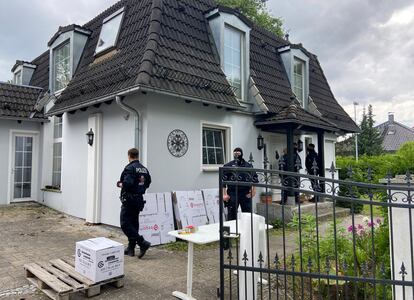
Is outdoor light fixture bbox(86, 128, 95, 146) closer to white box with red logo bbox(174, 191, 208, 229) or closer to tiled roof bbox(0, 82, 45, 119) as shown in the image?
white box with red logo bbox(174, 191, 208, 229)

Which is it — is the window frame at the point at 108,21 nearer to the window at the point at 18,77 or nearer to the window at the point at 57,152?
the window at the point at 57,152

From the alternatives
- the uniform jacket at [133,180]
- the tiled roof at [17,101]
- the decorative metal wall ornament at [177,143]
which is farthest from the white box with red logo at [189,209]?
the tiled roof at [17,101]

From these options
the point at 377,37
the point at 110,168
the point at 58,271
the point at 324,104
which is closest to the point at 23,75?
the point at 110,168

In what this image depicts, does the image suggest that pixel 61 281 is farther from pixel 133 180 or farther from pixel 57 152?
pixel 57 152

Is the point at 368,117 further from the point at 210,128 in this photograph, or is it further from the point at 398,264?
the point at 398,264

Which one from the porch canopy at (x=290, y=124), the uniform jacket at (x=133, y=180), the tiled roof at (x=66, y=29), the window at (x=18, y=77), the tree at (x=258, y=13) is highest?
the tree at (x=258, y=13)

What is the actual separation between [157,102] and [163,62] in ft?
3.24

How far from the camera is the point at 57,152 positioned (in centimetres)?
1132

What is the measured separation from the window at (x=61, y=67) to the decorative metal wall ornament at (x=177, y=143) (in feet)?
17.5

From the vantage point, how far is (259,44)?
11.4m

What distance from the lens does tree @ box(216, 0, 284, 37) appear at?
69.4 ft

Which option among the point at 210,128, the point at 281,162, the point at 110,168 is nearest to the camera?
the point at 281,162

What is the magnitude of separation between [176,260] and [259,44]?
29.2 feet

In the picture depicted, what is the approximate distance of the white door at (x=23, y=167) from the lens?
11289mm
